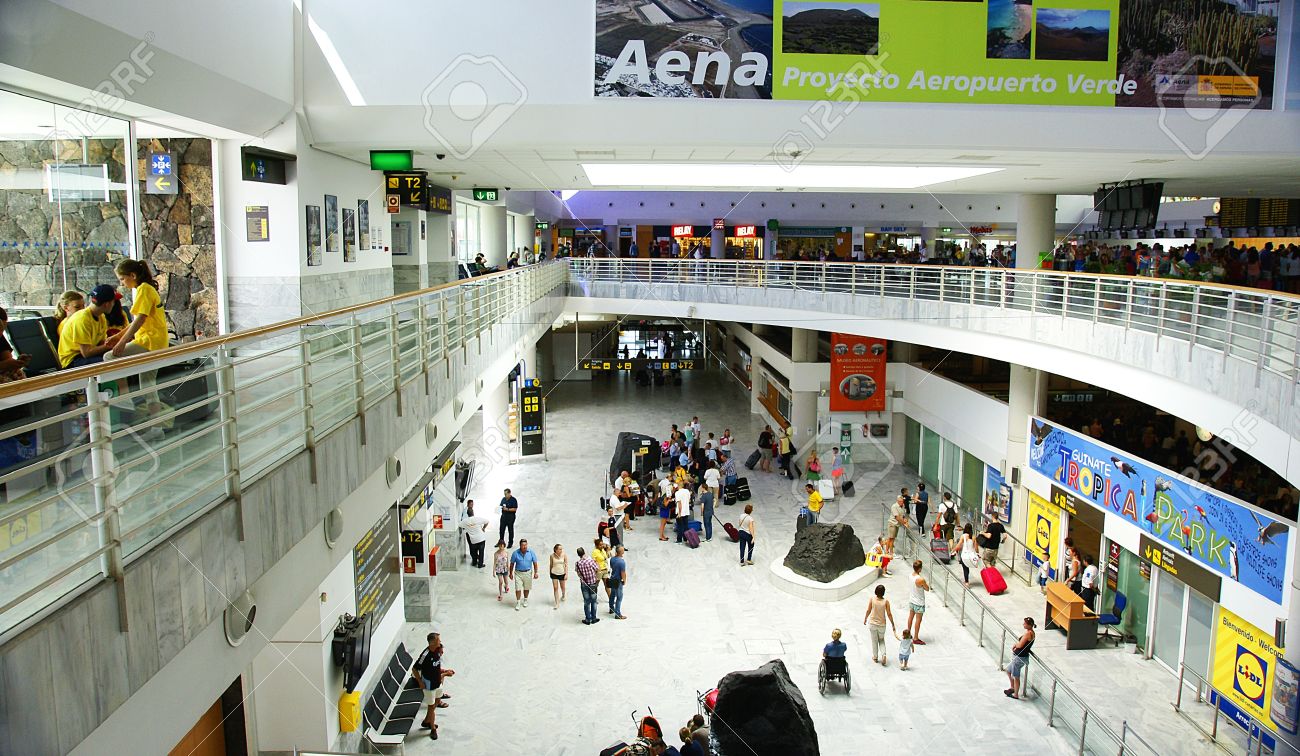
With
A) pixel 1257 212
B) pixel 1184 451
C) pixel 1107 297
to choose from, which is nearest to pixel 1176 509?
pixel 1184 451

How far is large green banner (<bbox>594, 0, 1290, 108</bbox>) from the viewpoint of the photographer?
1089 centimetres

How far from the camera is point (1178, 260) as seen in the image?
43.9ft

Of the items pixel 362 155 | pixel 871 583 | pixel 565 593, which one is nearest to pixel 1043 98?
pixel 871 583

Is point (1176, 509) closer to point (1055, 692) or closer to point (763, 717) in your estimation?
point (1055, 692)

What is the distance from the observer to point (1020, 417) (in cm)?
1576

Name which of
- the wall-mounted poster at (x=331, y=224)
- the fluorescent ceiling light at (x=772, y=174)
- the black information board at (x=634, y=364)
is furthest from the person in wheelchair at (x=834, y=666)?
the black information board at (x=634, y=364)

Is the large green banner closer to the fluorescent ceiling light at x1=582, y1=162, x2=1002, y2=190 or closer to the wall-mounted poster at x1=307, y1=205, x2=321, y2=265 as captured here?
the fluorescent ceiling light at x1=582, y1=162, x2=1002, y2=190

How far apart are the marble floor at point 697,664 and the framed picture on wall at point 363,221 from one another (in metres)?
5.51

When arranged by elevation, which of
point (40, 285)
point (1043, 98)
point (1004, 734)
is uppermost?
point (1043, 98)

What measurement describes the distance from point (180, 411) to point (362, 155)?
345 inches

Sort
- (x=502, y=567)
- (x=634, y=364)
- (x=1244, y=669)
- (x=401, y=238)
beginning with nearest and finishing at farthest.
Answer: (x=1244, y=669) < (x=502, y=567) < (x=401, y=238) < (x=634, y=364)

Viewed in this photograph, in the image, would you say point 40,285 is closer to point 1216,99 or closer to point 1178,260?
point 1216,99

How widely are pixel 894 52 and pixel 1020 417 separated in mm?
7654

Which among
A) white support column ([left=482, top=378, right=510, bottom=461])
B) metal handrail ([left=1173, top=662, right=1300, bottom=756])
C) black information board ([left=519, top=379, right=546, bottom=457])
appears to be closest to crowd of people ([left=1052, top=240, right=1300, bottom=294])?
metal handrail ([left=1173, top=662, right=1300, bottom=756])
